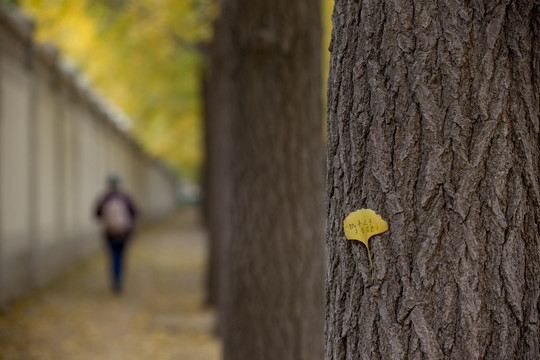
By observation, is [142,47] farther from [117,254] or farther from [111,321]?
[111,321]

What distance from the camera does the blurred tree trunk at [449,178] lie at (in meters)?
2.10

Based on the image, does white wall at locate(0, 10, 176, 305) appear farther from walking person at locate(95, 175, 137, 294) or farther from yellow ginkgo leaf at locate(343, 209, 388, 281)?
yellow ginkgo leaf at locate(343, 209, 388, 281)

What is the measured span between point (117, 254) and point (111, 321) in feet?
8.15

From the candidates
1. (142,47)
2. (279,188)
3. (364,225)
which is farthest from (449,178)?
(142,47)

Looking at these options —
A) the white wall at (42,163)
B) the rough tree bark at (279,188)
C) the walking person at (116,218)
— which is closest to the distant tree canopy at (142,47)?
the white wall at (42,163)

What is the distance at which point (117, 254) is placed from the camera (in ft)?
40.2

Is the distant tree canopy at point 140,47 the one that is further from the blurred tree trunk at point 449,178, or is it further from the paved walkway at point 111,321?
the blurred tree trunk at point 449,178

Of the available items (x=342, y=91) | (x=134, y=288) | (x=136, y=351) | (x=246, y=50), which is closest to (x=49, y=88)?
(x=134, y=288)

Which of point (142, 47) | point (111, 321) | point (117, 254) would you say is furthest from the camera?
point (142, 47)

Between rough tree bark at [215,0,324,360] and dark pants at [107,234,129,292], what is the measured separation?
7101 mm

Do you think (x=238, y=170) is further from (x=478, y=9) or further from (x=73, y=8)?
(x=73, y=8)

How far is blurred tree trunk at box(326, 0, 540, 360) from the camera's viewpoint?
2.10 metres

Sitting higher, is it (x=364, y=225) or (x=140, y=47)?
(x=140, y=47)

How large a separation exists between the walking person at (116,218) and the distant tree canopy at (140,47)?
253 centimetres
